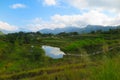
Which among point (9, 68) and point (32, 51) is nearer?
point (9, 68)

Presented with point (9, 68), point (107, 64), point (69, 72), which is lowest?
point (9, 68)

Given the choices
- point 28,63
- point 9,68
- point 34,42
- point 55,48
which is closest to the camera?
point 9,68

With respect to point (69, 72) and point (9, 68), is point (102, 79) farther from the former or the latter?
point (9, 68)

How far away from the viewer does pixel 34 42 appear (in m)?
107

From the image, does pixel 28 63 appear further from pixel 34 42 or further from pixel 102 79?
pixel 102 79

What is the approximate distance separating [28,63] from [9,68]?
6325 millimetres

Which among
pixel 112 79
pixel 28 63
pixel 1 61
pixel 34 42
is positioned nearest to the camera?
pixel 112 79

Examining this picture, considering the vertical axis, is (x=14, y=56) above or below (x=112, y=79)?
below

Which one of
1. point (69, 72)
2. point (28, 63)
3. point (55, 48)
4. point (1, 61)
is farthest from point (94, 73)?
point (55, 48)

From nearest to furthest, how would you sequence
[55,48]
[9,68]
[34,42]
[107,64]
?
1. [107,64]
2. [9,68]
3. [55,48]
4. [34,42]

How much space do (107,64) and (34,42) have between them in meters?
103

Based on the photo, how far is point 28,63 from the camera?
5981cm

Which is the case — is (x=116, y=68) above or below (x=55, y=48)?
above

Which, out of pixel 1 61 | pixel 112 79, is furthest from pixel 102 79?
pixel 1 61
